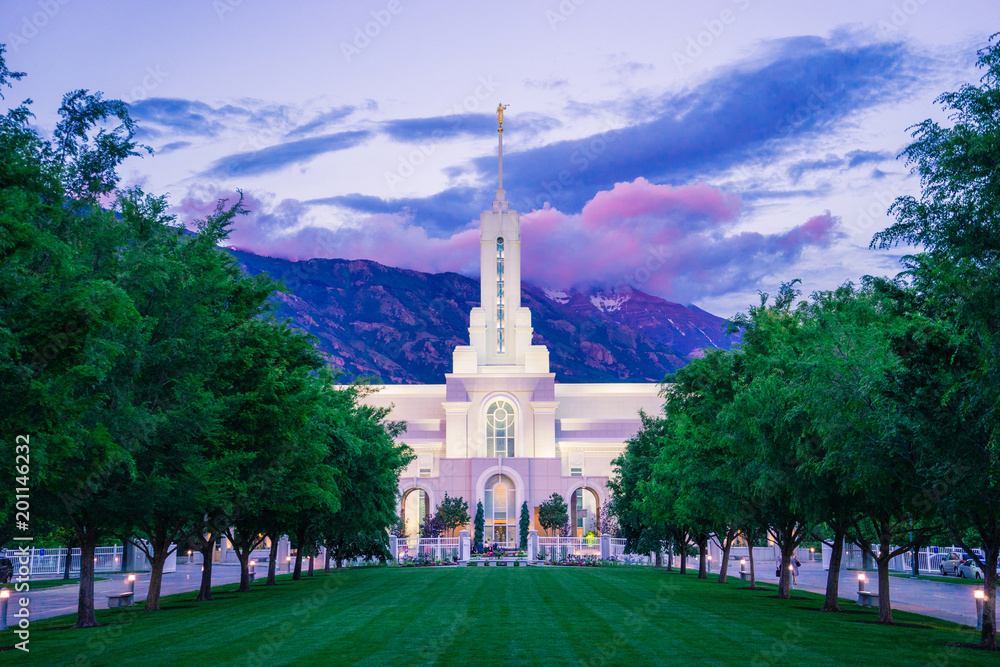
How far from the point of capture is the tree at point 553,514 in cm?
8425

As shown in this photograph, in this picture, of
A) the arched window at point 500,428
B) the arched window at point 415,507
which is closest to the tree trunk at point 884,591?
the arched window at point 415,507

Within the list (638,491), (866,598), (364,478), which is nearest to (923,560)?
(638,491)

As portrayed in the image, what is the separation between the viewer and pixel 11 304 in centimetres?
1294

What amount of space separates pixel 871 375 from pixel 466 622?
10.9 metres

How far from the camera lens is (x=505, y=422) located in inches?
3910

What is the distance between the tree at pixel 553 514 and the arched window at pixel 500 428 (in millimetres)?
13180

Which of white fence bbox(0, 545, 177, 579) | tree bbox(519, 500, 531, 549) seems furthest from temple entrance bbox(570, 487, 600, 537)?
white fence bbox(0, 545, 177, 579)

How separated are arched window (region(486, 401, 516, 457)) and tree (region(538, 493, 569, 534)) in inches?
519

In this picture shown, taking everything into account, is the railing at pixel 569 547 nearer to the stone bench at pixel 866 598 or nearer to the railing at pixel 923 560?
the railing at pixel 923 560

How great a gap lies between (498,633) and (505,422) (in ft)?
260

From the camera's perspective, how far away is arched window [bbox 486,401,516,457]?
98.8 meters

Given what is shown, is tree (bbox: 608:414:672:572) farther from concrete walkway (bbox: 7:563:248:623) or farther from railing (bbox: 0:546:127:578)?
railing (bbox: 0:546:127:578)

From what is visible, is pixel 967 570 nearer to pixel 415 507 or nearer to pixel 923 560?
pixel 923 560

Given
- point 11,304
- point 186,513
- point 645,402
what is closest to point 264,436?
point 186,513
